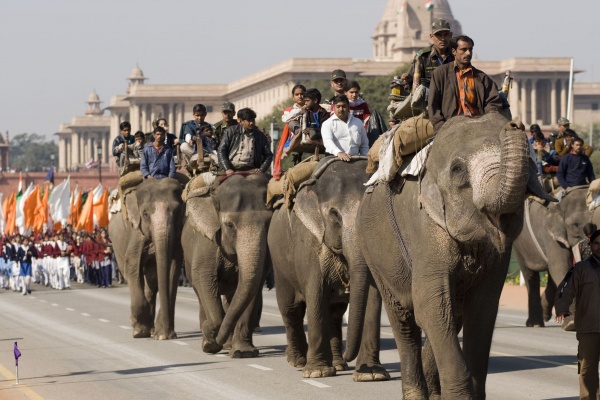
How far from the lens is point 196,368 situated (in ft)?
59.3

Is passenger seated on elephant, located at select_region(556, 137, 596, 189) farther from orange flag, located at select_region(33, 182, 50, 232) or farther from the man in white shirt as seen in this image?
orange flag, located at select_region(33, 182, 50, 232)

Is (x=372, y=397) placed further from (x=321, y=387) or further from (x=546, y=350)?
(x=546, y=350)

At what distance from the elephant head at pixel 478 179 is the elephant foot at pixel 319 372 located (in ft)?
18.1

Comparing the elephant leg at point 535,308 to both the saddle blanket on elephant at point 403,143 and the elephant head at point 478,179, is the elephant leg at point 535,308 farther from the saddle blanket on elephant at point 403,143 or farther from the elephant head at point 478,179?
the elephant head at point 478,179

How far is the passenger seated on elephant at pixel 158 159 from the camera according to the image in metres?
A: 23.1

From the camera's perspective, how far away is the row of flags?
60.2m

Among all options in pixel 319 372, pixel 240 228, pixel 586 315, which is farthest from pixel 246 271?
pixel 586 315

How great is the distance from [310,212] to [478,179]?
6137 millimetres

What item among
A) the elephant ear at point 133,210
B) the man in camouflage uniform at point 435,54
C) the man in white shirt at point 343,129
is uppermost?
the man in camouflage uniform at point 435,54

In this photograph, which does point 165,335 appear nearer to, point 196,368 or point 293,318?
point 196,368

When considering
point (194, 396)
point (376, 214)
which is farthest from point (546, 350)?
point (376, 214)

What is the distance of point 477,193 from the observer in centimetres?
1025

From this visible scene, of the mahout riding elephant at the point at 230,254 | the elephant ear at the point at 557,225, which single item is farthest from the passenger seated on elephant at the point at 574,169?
the mahout riding elephant at the point at 230,254

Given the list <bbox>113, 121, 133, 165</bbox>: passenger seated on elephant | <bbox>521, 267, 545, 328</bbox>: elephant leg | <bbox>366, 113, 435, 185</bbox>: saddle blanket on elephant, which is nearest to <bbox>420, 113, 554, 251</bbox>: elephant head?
<bbox>366, 113, 435, 185</bbox>: saddle blanket on elephant
